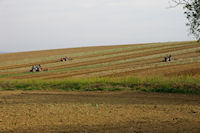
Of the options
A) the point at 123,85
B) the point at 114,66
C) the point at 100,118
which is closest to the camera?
the point at 100,118

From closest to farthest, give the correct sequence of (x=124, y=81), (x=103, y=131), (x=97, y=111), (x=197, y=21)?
(x=103, y=131), (x=97, y=111), (x=197, y=21), (x=124, y=81)

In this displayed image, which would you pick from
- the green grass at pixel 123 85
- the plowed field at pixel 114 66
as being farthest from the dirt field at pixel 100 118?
the plowed field at pixel 114 66

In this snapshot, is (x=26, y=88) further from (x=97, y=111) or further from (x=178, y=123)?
(x=178, y=123)

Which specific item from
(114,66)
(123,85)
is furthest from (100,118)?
(114,66)

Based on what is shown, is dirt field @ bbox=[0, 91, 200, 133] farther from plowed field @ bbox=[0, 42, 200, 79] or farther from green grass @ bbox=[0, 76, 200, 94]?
plowed field @ bbox=[0, 42, 200, 79]

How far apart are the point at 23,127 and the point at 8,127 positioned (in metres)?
0.40

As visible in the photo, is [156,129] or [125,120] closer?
[156,129]

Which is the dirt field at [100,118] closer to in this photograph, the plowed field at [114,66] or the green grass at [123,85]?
the green grass at [123,85]

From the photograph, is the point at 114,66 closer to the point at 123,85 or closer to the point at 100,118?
the point at 123,85

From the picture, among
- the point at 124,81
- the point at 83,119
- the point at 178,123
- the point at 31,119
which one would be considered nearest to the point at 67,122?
the point at 83,119

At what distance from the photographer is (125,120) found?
780 cm

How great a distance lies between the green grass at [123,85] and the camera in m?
15.1

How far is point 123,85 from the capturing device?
16672 mm

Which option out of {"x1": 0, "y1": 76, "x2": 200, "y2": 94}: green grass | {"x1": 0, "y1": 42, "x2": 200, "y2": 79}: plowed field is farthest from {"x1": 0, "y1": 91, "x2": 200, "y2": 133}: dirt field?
{"x1": 0, "y1": 42, "x2": 200, "y2": 79}: plowed field
